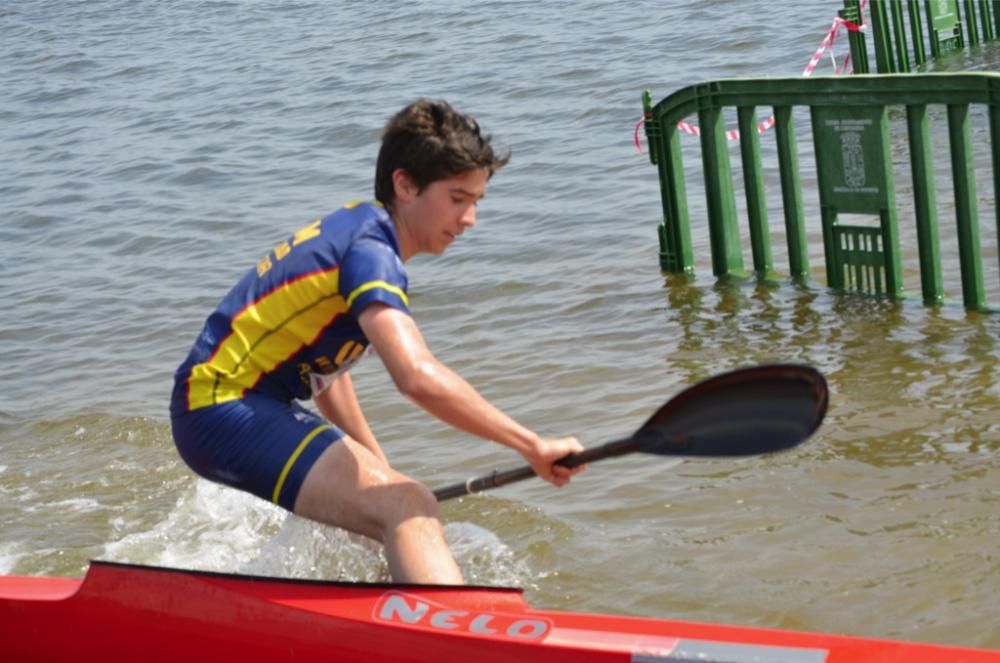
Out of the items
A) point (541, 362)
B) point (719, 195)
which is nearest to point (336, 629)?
point (541, 362)

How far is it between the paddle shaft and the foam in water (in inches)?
12.0

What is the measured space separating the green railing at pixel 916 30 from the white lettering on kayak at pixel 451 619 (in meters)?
11.4

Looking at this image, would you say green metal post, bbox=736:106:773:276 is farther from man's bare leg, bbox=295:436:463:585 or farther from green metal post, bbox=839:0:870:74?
green metal post, bbox=839:0:870:74

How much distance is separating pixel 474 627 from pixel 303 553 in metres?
1.50

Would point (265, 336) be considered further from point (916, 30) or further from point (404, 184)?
point (916, 30)

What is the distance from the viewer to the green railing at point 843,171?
27.0ft

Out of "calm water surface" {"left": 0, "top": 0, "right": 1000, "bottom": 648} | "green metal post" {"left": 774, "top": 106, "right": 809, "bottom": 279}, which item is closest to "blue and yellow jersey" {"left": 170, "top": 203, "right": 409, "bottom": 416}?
"calm water surface" {"left": 0, "top": 0, "right": 1000, "bottom": 648}

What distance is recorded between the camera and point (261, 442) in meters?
4.62

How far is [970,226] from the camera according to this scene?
27.2ft

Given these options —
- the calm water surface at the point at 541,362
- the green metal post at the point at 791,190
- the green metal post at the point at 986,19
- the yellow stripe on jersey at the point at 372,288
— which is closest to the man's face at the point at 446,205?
the yellow stripe on jersey at the point at 372,288

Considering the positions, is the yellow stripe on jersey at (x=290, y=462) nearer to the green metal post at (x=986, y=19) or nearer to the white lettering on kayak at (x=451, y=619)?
the white lettering on kayak at (x=451, y=619)

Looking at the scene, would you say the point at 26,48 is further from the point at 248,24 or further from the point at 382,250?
the point at 382,250

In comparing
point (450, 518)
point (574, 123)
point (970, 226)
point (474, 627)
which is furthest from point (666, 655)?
point (574, 123)

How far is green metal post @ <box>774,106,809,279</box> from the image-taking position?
9125 mm
